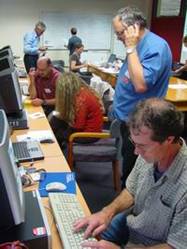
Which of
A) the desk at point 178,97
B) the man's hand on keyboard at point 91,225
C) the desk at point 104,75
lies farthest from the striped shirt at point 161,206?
the desk at point 104,75

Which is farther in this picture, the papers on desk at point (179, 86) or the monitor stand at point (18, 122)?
the papers on desk at point (179, 86)

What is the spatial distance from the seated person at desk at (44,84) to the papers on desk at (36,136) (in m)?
1.22

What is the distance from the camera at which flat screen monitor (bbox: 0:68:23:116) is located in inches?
95.5

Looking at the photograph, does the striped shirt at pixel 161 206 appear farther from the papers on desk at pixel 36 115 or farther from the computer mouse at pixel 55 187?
the papers on desk at pixel 36 115

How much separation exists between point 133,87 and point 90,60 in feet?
21.7

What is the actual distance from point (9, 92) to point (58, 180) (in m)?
1.06

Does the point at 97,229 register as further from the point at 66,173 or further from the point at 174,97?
the point at 174,97

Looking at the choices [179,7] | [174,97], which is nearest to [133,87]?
[174,97]

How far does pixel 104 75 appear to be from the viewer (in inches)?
257

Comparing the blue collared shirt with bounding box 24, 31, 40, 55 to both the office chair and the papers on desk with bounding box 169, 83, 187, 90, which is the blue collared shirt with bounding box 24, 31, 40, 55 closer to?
the papers on desk with bounding box 169, 83, 187, 90

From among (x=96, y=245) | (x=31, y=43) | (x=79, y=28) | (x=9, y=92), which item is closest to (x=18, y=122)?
(x=9, y=92)

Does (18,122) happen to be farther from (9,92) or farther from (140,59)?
(140,59)

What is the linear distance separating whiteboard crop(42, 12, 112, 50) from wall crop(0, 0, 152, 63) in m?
0.14

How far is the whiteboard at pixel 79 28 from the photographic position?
8.20 meters
